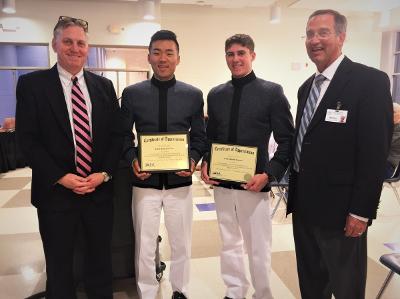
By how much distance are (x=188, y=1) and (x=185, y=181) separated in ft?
21.6

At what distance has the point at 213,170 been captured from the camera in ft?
7.04

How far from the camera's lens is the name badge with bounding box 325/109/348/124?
1606 mm

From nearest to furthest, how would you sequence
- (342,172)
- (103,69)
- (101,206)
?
1. (342,172)
2. (101,206)
3. (103,69)

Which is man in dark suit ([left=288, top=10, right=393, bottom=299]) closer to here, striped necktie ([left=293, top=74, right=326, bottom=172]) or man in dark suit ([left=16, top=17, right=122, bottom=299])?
striped necktie ([left=293, top=74, right=326, bottom=172])

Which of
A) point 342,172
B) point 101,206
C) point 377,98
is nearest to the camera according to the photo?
point 377,98

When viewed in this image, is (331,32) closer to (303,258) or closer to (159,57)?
(159,57)

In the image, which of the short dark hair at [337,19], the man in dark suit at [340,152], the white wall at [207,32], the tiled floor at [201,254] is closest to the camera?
A: the man in dark suit at [340,152]

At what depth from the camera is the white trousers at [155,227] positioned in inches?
85.2

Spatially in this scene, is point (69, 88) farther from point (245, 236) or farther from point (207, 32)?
point (207, 32)

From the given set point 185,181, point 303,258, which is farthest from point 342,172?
point 185,181

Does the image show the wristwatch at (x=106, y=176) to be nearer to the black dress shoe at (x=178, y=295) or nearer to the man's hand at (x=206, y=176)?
the man's hand at (x=206, y=176)

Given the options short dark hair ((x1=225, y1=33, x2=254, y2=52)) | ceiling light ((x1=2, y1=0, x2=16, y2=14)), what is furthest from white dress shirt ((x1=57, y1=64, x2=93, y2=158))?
ceiling light ((x1=2, y1=0, x2=16, y2=14))

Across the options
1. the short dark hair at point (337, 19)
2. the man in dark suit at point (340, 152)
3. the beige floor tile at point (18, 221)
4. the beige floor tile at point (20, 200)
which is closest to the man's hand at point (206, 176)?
the man in dark suit at point (340, 152)

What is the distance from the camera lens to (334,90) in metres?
1.64
